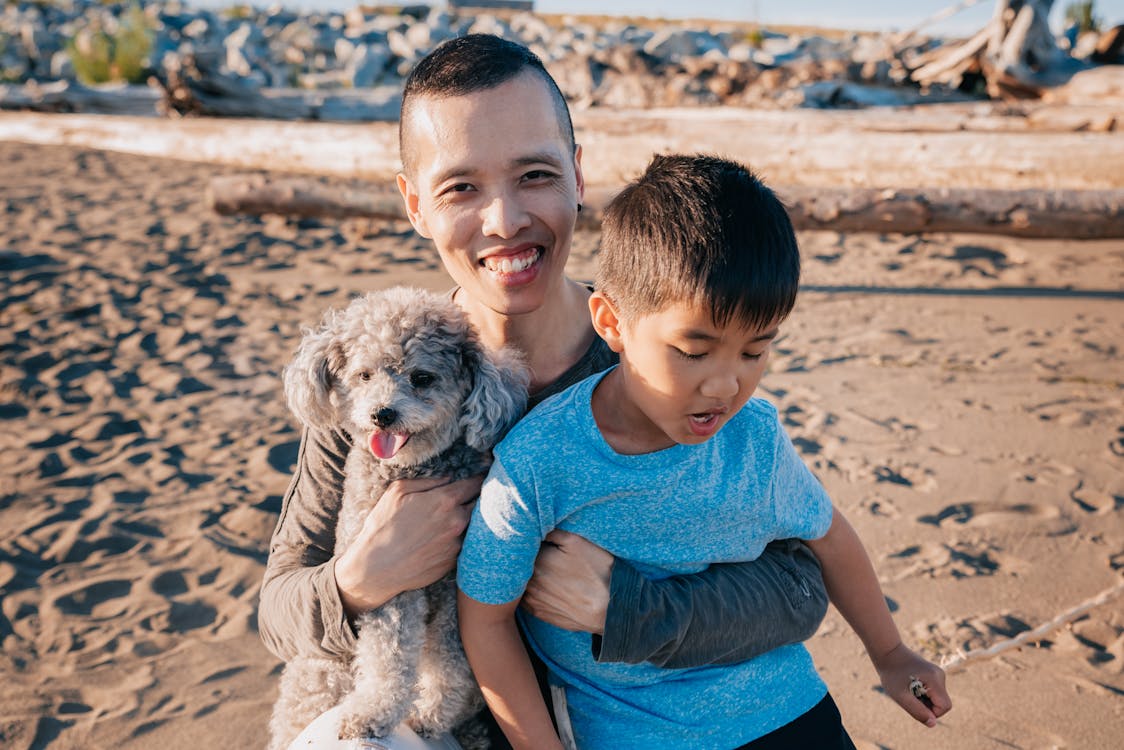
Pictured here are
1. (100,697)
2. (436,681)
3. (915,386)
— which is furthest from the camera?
(915,386)

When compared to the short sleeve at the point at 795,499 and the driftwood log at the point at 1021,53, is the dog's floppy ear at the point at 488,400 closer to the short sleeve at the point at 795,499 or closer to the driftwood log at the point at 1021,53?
the short sleeve at the point at 795,499

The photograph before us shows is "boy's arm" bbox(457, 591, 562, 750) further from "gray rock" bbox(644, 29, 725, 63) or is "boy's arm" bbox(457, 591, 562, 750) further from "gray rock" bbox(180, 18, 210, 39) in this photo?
"gray rock" bbox(180, 18, 210, 39)

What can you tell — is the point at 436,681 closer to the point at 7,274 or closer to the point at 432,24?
the point at 7,274

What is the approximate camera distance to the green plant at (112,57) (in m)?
17.1

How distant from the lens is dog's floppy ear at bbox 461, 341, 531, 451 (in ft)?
6.39

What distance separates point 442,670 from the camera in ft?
6.59

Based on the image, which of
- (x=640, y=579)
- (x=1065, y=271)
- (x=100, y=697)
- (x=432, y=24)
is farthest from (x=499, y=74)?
(x=432, y=24)

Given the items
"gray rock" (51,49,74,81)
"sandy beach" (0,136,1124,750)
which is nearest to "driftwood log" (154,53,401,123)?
"sandy beach" (0,136,1124,750)

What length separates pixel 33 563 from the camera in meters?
4.07

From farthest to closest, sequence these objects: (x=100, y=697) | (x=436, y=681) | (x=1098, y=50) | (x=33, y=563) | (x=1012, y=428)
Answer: (x=1098, y=50)
(x=1012, y=428)
(x=33, y=563)
(x=100, y=697)
(x=436, y=681)

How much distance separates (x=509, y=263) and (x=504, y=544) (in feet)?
2.40

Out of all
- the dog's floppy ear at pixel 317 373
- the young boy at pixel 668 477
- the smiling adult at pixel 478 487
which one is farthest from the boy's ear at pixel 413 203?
the young boy at pixel 668 477

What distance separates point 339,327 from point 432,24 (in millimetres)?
25179

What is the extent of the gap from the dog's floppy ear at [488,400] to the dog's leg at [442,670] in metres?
0.37
